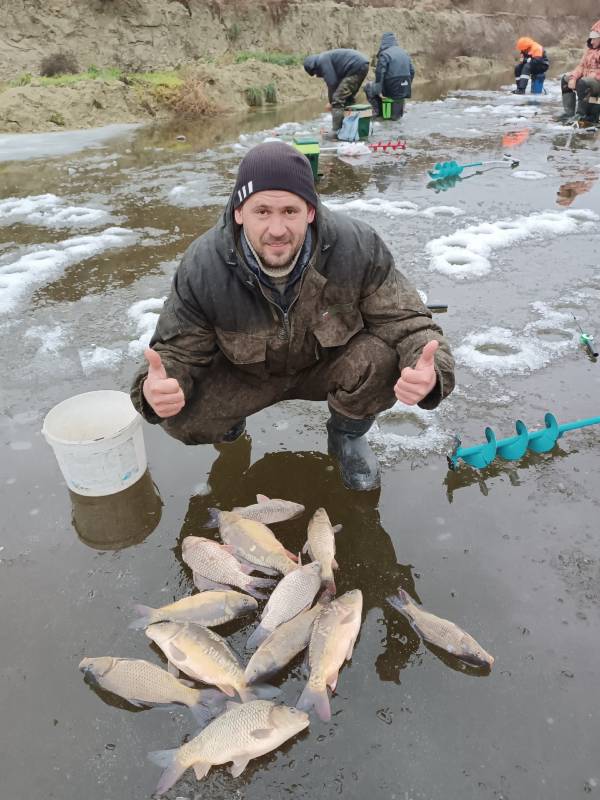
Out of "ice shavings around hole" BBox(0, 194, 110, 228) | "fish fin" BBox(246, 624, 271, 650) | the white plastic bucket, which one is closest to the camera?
"fish fin" BBox(246, 624, 271, 650)

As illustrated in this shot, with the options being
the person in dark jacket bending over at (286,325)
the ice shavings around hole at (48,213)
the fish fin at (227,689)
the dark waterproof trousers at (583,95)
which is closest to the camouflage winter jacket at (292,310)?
the person in dark jacket bending over at (286,325)

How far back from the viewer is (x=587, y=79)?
10859 millimetres

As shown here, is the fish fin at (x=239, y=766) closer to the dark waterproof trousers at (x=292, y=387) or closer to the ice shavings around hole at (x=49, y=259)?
the dark waterproof trousers at (x=292, y=387)

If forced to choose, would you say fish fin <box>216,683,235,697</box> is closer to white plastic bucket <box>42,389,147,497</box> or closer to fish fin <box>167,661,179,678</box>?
fish fin <box>167,661,179,678</box>

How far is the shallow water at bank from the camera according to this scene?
1658mm

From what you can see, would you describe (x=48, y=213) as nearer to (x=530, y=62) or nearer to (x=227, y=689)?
(x=227, y=689)

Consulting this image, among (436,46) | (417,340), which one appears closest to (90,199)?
(417,340)

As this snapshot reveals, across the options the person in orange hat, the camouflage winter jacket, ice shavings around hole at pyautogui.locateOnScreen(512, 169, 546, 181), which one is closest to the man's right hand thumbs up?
the camouflage winter jacket

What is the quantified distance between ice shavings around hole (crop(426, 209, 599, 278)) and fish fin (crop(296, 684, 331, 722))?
3.60 m

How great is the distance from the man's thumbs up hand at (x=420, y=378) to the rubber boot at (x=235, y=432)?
958mm

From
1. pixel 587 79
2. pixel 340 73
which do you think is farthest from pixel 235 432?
pixel 587 79

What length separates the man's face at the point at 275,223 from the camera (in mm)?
2061

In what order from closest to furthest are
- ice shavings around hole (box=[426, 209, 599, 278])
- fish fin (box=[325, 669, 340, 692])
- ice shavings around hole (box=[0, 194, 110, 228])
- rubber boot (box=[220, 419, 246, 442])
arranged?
fish fin (box=[325, 669, 340, 692]) → rubber boot (box=[220, 419, 246, 442]) → ice shavings around hole (box=[426, 209, 599, 278]) → ice shavings around hole (box=[0, 194, 110, 228])

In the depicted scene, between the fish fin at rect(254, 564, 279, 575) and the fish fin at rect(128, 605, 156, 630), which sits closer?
the fish fin at rect(128, 605, 156, 630)
